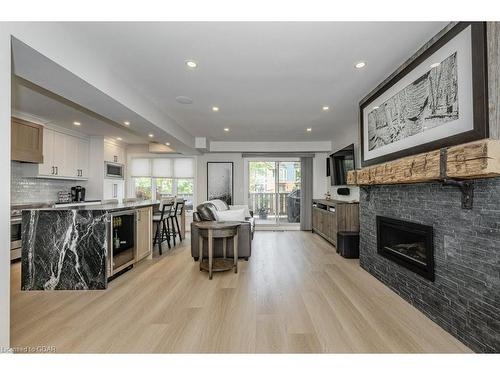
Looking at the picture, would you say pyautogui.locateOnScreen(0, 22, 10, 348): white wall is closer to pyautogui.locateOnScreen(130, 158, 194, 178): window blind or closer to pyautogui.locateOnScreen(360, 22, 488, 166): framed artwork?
pyautogui.locateOnScreen(360, 22, 488, 166): framed artwork

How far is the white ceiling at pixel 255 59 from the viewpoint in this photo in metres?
1.94

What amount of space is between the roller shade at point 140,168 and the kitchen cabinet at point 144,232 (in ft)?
11.3

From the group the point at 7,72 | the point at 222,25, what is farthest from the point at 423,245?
the point at 7,72

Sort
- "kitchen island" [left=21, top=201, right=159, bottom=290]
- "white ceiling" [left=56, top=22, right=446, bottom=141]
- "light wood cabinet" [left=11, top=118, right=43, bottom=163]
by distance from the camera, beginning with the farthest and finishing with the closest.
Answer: "light wood cabinet" [left=11, top=118, right=43, bottom=163] < "kitchen island" [left=21, top=201, right=159, bottom=290] < "white ceiling" [left=56, top=22, right=446, bottom=141]

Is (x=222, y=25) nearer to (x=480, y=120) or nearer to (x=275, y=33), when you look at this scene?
(x=275, y=33)

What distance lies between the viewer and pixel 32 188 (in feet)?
14.9

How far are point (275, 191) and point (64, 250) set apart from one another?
17.6 feet

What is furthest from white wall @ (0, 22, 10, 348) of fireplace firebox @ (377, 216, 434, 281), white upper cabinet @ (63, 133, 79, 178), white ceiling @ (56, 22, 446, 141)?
white upper cabinet @ (63, 133, 79, 178)

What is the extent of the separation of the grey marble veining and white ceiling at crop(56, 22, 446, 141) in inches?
69.0

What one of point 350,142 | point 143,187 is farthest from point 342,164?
point 143,187

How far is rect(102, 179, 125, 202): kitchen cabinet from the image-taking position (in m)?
5.84

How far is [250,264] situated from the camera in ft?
12.1

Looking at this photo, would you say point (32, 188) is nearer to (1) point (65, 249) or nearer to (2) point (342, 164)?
(1) point (65, 249)
